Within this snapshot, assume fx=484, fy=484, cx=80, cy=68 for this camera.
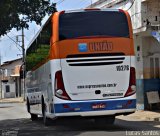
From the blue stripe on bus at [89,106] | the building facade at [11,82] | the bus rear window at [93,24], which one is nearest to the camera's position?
the blue stripe on bus at [89,106]

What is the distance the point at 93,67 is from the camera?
16.0 meters

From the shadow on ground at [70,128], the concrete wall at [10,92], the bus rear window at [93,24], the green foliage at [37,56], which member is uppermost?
the bus rear window at [93,24]

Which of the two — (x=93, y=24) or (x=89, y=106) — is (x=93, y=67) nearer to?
(x=89, y=106)

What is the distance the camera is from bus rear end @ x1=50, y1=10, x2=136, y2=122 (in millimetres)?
15914

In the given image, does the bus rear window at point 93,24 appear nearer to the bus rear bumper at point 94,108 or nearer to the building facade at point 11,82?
the bus rear bumper at point 94,108

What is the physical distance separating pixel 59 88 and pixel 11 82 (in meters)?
72.5

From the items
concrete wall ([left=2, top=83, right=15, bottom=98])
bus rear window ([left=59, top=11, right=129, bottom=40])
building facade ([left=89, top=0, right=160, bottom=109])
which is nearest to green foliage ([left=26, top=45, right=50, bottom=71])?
bus rear window ([left=59, top=11, right=129, bottom=40])

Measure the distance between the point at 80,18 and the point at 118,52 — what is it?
1.71m

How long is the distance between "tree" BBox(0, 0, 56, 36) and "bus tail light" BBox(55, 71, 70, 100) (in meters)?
4.62

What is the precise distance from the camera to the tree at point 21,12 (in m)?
19.7

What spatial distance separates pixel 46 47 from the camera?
57.4ft

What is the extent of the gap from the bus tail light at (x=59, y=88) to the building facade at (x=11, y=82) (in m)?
66.3

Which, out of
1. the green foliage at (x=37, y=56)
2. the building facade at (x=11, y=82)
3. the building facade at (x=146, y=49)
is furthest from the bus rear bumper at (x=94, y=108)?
the building facade at (x=11, y=82)

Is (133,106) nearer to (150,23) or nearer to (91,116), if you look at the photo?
(91,116)
